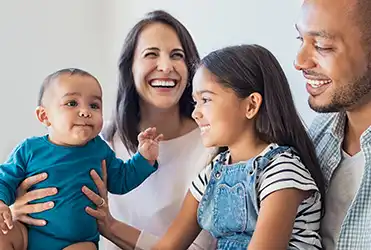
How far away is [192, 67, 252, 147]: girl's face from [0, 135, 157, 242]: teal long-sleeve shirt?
313 mm

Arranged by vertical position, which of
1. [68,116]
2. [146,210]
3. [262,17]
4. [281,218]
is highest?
[262,17]

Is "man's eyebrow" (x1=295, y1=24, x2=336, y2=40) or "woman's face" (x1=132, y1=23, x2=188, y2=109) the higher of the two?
"man's eyebrow" (x1=295, y1=24, x2=336, y2=40)

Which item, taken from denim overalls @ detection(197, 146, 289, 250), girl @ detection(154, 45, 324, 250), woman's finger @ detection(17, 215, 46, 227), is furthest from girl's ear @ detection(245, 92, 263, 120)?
woman's finger @ detection(17, 215, 46, 227)

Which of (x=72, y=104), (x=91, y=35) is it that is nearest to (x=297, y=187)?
(x=72, y=104)

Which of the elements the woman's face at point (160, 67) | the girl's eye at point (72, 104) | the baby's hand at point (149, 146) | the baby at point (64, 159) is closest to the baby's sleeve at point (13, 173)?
the baby at point (64, 159)

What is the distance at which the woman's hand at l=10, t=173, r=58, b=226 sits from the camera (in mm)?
1360

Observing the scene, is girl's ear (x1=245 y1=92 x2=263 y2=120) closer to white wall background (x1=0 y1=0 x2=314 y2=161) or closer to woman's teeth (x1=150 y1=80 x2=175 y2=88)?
woman's teeth (x1=150 y1=80 x2=175 y2=88)

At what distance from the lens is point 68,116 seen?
139cm

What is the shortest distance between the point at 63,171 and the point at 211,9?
1.02 meters

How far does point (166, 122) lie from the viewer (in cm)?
177

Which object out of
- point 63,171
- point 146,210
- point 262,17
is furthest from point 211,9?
point 63,171

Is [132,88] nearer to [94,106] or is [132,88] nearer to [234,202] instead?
[94,106]

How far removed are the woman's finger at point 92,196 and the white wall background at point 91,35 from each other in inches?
29.9

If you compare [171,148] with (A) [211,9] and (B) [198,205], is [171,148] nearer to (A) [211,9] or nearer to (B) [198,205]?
(B) [198,205]
